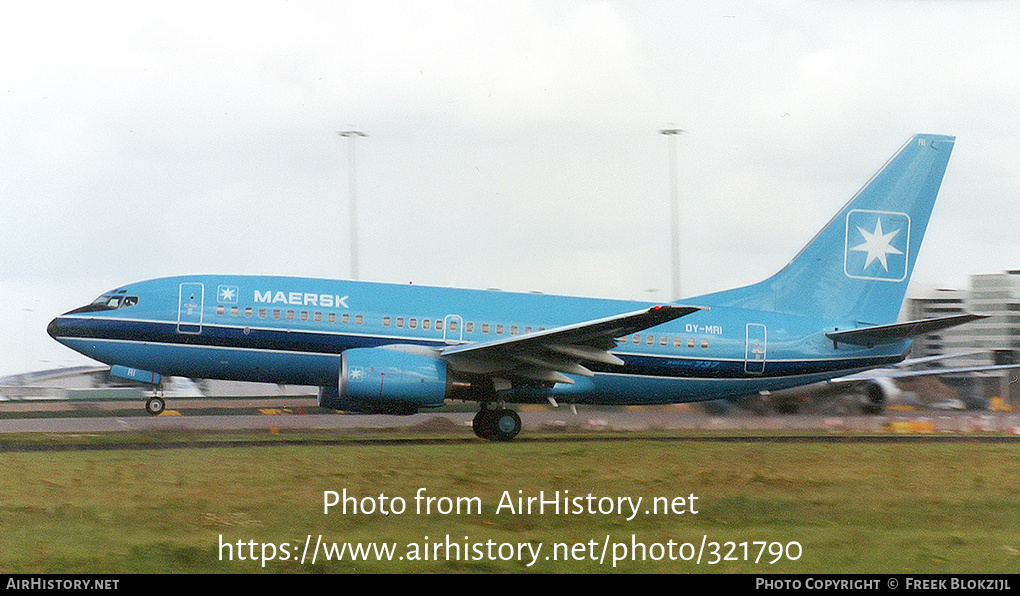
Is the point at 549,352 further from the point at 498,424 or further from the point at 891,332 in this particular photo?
the point at 891,332

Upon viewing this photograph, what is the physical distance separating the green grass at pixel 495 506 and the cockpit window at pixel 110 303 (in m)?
4.89

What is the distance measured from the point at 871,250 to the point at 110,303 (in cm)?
1767

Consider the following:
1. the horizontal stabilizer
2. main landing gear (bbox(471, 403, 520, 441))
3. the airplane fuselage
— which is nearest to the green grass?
main landing gear (bbox(471, 403, 520, 441))

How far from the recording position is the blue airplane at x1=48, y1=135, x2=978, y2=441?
841 inches

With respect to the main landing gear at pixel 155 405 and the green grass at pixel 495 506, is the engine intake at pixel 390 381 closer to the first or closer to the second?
the green grass at pixel 495 506

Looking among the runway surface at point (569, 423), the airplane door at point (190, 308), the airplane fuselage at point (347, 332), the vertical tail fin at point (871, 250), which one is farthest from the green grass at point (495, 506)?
the runway surface at point (569, 423)

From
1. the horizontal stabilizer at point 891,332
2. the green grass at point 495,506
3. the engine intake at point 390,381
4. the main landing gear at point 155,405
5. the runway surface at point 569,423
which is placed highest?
the horizontal stabilizer at point 891,332

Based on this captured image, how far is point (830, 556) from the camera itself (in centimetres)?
1030

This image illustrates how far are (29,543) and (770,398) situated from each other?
24.8 m

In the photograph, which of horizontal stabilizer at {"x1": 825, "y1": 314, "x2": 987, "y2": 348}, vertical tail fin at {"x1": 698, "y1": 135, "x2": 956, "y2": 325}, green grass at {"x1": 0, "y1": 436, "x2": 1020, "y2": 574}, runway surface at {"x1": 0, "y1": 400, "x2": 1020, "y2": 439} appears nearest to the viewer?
green grass at {"x1": 0, "y1": 436, "x2": 1020, "y2": 574}

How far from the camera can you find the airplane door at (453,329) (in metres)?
22.6

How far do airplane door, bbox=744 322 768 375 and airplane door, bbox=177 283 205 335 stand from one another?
12074 millimetres

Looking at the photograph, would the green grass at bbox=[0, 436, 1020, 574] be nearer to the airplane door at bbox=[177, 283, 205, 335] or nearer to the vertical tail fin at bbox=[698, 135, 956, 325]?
the airplane door at bbox=[177, 283, 205, 335]

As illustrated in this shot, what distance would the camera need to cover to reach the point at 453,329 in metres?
22.7
